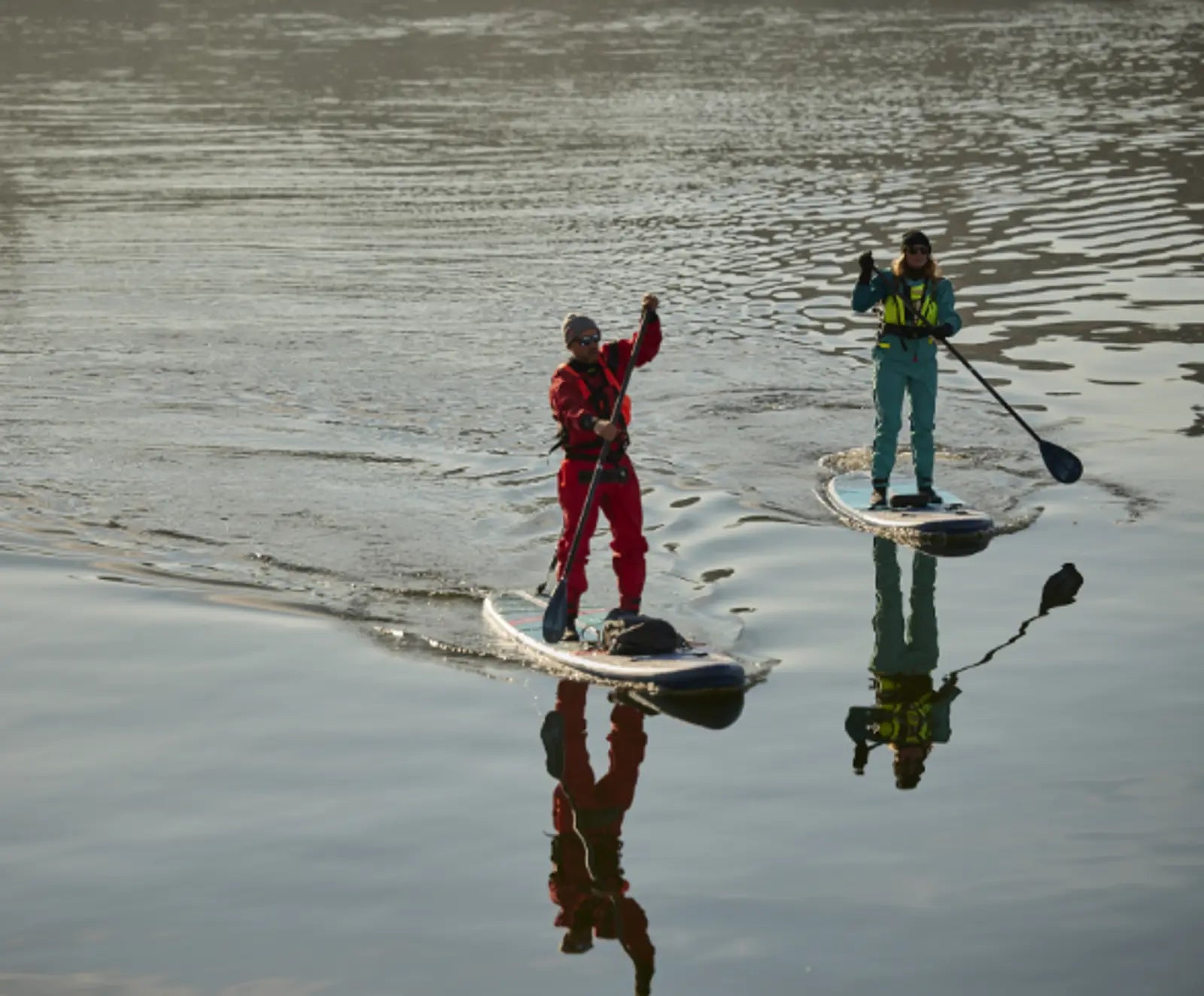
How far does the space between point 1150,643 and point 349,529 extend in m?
6.48

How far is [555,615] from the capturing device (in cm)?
1214

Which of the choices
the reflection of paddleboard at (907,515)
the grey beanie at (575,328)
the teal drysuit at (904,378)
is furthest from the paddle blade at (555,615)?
the teal drysuit at (904,378)

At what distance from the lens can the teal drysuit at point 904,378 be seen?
49.4 feet

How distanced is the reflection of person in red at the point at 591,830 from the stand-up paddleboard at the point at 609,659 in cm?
19

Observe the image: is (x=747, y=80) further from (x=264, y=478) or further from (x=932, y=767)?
(x=932, y=767)

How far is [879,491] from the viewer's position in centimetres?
1571

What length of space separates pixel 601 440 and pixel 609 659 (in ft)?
4.73

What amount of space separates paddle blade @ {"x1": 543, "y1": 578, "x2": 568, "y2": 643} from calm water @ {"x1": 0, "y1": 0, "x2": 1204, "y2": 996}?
32 cm

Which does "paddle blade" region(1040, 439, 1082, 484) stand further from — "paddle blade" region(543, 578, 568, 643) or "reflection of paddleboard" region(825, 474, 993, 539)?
"paddle blade" region(543, 578, 568, 643)

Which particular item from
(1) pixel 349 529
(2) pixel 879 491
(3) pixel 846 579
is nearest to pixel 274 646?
(1) pixel 349 529

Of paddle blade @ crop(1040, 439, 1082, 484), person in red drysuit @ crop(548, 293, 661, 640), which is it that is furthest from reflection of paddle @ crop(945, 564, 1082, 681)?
person in red drysuit @ crop(548, 293, 661, 640)

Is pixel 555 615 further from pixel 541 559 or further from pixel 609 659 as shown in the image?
pixel 541 559

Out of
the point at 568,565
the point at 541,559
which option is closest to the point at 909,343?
the point at 541,559

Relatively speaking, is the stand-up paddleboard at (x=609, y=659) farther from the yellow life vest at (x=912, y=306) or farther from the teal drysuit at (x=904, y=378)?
the yellow life vest at (x=912, y=306)
